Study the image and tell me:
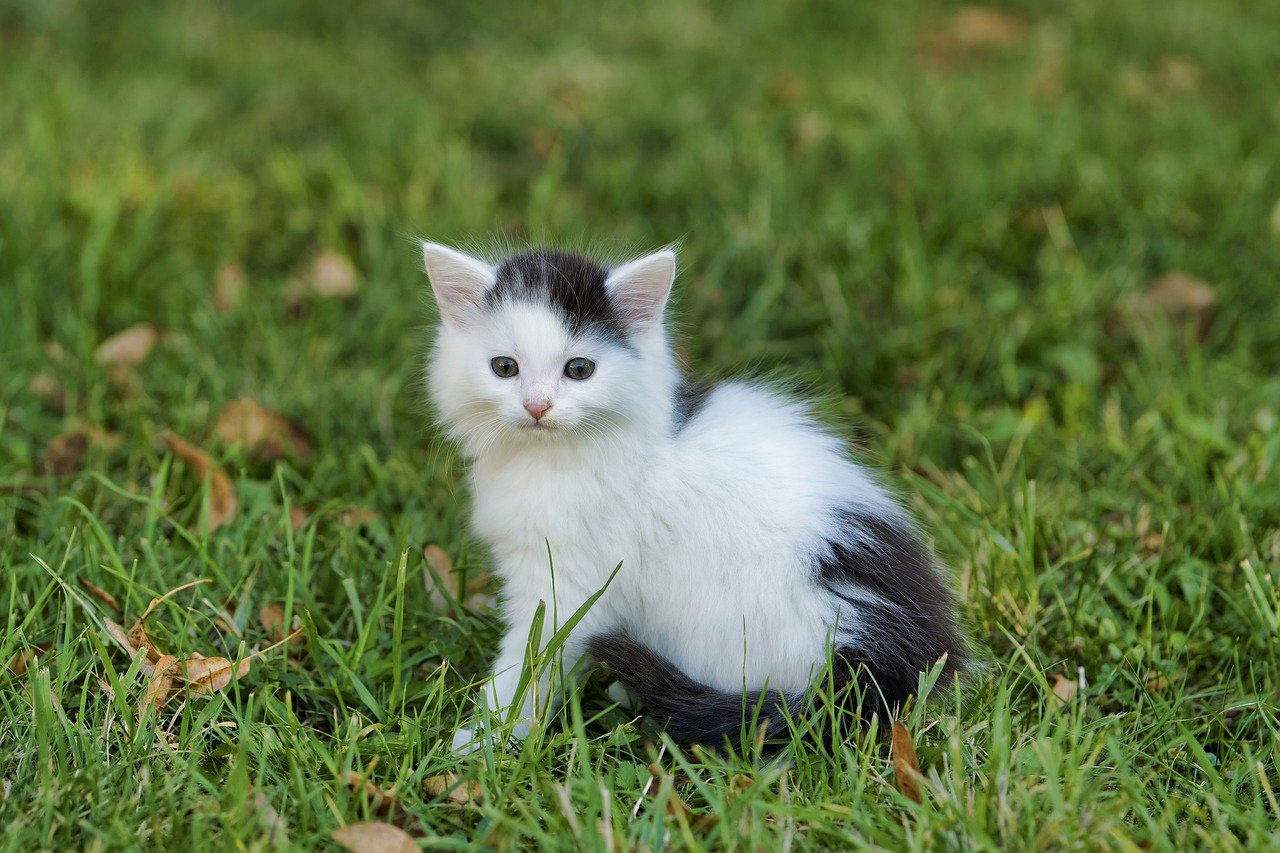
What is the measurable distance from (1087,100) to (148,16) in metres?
5.36

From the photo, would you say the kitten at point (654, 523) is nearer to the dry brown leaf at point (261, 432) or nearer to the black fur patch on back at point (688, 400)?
the black fur patch on back at point (688, 400)

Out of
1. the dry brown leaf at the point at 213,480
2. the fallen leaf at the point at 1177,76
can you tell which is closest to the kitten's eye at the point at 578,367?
the dry brown leaf at the point at 213,480

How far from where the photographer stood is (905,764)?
2422 millimetres

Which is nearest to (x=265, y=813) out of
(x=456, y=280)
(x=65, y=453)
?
(x=456, y=280)

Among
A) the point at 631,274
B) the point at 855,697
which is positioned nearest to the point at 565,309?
the point at 631,274

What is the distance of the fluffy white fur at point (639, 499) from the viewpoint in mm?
2576

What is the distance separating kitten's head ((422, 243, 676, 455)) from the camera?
8.52 ft

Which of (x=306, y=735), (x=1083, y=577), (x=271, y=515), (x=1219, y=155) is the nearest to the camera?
(x=306, y=735)

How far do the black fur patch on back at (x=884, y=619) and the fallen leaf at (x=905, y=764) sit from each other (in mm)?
80

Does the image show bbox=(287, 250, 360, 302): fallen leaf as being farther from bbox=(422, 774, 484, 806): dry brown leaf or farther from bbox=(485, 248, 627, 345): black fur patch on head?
bbox=(422, 774, 484, 806): dry brown leaf

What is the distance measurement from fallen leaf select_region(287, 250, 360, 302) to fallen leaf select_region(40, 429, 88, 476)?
1.14 metres

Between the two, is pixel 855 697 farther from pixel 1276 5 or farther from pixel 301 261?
pixel 1276 5

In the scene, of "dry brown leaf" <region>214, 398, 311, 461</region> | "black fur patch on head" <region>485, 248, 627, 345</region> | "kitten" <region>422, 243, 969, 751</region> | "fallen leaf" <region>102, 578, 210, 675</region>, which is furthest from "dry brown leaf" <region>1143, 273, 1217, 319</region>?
"fallen leaf" <region>102, 578, 210, 675</region>

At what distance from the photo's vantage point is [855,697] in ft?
8.37
